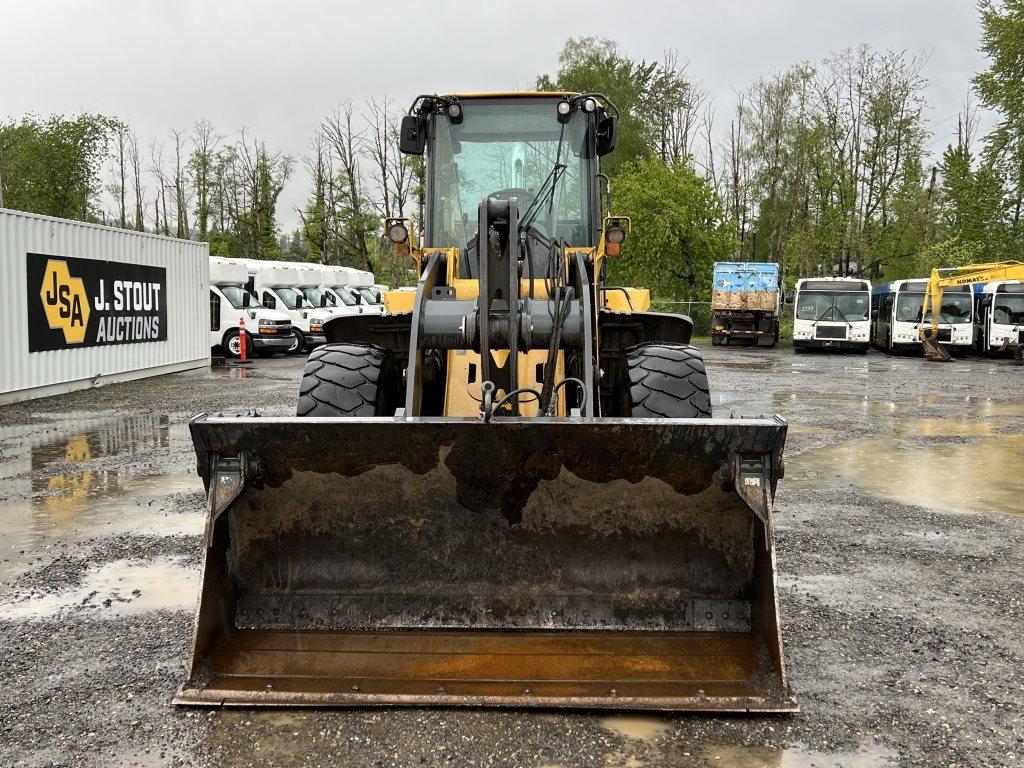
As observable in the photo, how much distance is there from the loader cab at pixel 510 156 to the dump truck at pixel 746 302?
26851mm

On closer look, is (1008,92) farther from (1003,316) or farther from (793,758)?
(793,758)

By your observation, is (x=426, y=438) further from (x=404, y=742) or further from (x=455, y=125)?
(x=455, y=125)

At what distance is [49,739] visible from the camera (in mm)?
3605

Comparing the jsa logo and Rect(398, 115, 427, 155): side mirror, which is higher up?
Rect(398, 115, 427, 155): side mirror

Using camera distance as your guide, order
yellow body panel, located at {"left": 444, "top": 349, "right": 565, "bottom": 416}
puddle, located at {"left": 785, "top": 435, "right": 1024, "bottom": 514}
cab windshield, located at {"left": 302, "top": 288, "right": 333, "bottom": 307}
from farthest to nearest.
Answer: cab windshield, located at {"left": 302, "top": 288, "right": 333, "bottom": 307}, puddle, located at {"left": 785, "top": 435, "right": 1024, "bottom": 514}, yellow body panel, located at {"left": 444, "top": 349, "right": 565, "bottom": 416}

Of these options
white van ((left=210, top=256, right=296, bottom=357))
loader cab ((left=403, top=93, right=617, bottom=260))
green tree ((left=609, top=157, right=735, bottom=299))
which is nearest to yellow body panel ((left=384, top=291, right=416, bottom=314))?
loader cab ((left=403, top=93, right=617, bottom=260))

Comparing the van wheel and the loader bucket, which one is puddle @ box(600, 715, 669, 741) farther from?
the van wheel

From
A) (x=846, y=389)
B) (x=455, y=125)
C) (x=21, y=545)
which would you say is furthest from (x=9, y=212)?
(x=846, y=389)

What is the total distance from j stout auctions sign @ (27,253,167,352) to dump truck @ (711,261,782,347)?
769 inches

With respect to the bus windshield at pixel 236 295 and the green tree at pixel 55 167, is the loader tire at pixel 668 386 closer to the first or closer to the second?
the bus windshield at pixel 236 295

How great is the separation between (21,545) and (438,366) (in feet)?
10.4

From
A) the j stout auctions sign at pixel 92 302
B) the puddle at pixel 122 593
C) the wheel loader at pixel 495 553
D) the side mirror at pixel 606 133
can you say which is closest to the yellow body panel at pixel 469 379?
the wheel loader at pixel 495 553

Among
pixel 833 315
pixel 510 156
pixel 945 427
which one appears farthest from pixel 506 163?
pixel 833 315

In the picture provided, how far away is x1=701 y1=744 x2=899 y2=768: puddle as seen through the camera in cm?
343
